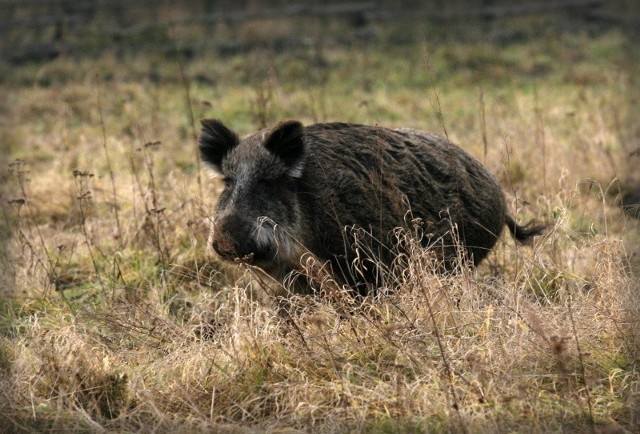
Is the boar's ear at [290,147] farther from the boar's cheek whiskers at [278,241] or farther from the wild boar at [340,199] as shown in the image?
the boar's cheek whiskers at [278,241]

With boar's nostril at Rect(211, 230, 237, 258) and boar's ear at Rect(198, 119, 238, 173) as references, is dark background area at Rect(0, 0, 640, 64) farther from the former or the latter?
boar's nostril at Rect(211, 230, 237, 258)

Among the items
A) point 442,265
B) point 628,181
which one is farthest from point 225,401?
point 628,181

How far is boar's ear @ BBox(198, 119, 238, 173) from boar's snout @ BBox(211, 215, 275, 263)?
2.01 feet

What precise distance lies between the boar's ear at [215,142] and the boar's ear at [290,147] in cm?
30

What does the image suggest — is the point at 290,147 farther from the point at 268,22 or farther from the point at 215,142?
the point at 268,22

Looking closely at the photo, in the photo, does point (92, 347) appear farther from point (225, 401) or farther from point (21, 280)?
point (21, 280)

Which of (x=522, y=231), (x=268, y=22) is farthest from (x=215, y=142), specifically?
(x=268, y=22)

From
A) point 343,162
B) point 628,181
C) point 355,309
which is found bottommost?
point 628,181

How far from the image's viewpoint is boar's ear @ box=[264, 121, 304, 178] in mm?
5812

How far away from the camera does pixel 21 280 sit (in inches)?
269

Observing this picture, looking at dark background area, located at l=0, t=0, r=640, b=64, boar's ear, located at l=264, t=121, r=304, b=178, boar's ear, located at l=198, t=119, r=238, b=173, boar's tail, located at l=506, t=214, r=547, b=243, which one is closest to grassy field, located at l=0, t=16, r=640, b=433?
boar's tail, located at l=506, t=214, r=547, b=243

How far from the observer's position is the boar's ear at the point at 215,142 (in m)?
6.03

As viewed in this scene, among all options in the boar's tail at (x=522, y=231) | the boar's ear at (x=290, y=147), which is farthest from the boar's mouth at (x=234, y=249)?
the boar's tail at (x=522, y=231)

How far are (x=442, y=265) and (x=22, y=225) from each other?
11.8 feet
